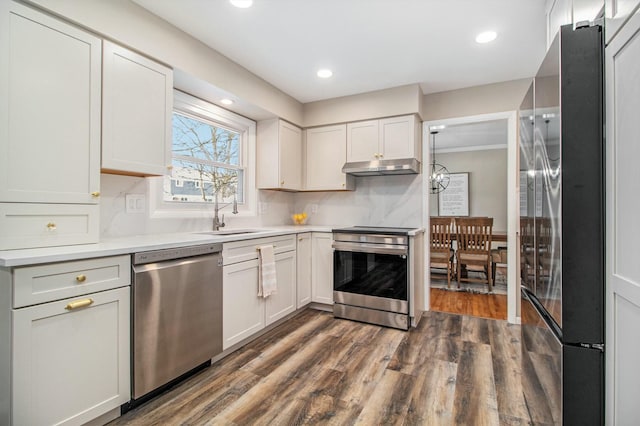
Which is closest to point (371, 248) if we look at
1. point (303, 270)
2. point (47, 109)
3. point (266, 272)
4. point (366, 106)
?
point (303, 270)

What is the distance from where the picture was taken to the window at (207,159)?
9.01ft

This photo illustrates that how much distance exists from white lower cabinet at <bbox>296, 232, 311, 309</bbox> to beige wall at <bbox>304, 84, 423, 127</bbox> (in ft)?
4.79

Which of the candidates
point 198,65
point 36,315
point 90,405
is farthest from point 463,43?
point 90,405

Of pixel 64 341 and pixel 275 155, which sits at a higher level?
pixel 275 155

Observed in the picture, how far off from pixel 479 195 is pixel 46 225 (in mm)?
6908

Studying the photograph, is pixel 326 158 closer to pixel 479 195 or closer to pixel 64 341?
pixel 64 341

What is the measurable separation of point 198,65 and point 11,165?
144 centimetres

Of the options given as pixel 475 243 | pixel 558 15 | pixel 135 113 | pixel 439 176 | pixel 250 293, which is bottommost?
pixel 250 293

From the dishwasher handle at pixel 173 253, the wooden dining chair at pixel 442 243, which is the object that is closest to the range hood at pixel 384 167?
the wooden dining chair at pixel 442 243

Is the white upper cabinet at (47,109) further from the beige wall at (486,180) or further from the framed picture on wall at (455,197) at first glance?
the framed picture on wall at (455,197)

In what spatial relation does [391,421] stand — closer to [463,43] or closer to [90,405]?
[90,405]

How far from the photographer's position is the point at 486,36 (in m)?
2.41

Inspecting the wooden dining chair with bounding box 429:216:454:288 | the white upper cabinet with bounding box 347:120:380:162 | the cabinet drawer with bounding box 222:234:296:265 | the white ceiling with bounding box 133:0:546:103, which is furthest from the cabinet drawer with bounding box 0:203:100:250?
the wooden dining chair with bounding box 429:216:454:288

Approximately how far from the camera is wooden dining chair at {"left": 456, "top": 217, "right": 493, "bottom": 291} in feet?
14.2
